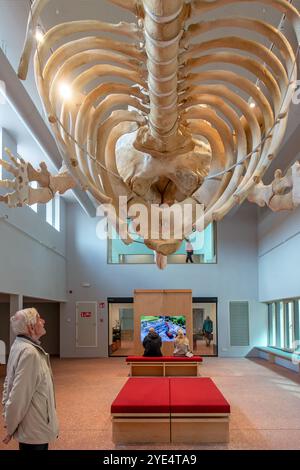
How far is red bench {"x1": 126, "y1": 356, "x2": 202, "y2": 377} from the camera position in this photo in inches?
469

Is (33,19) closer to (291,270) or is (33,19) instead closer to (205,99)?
(205,99)

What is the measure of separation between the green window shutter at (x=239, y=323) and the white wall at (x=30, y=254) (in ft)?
20.8

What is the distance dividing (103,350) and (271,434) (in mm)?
12906

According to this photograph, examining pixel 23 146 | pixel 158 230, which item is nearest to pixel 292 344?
pixel 23 146

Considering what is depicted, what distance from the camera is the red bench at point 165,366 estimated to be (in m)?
11.9

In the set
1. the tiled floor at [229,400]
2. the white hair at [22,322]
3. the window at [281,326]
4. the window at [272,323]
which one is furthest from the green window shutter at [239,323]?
the white hair at [22,322]

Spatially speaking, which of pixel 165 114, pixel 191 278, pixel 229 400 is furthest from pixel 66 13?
pixel 191 278

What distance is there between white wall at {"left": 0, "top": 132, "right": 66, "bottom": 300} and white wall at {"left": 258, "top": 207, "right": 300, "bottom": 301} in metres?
7.24

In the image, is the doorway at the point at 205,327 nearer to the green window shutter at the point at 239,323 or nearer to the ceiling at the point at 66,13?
the green window shutter at the point at 239,323

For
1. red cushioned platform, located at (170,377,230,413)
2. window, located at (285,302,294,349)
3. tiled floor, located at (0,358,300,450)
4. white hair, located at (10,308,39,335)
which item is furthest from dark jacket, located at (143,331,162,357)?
white hair, located at (10,308,39,335)

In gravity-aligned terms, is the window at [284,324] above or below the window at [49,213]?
below

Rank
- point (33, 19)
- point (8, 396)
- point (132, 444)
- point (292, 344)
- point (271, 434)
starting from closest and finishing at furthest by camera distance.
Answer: point (33, 19) → point (8, 396) → point (132, 444) → point (271, 434) → point (292, 344)

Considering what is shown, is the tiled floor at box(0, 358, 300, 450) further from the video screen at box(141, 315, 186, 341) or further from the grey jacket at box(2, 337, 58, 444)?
the grey jacket at box(2, 337, 58, 444)
